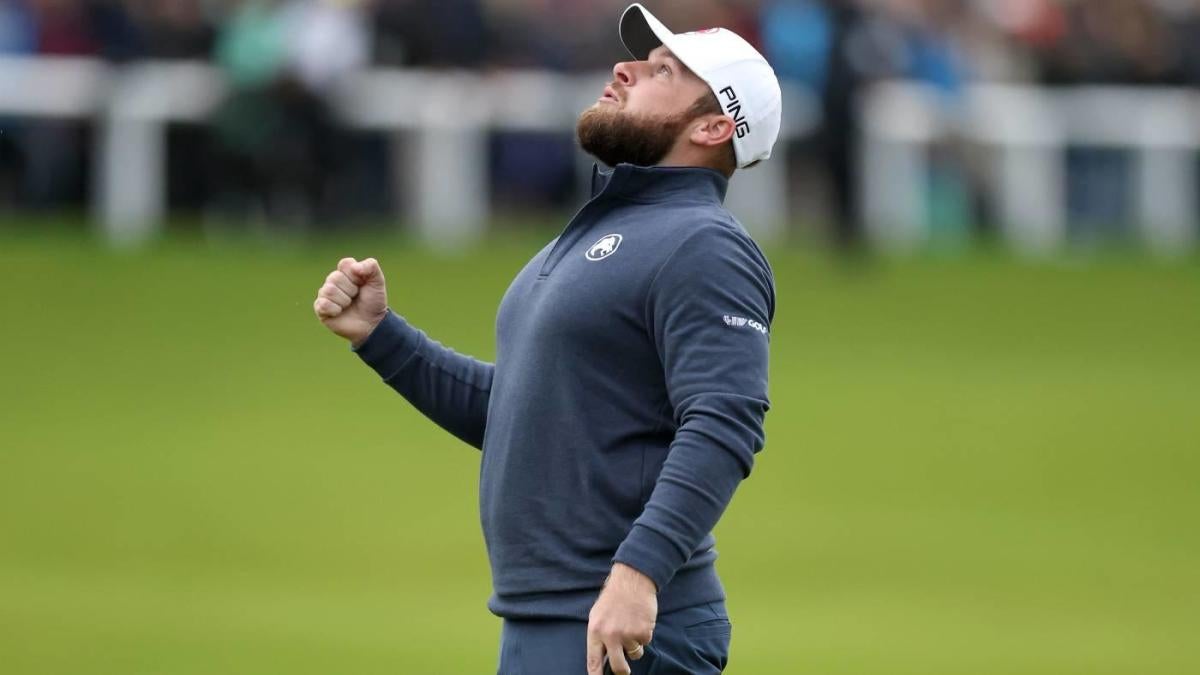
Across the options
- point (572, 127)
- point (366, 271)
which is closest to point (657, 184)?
point (366, 271)

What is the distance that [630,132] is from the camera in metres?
5.89

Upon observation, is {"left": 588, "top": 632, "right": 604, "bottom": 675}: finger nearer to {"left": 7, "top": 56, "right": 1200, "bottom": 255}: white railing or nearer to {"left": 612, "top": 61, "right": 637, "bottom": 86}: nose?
{"left": 612, "top": 61, "right": 637, "bottom": 86}: nose

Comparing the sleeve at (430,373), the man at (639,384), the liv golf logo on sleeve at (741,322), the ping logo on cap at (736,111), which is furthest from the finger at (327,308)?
the liv golf logo on sleeve at (741,322)

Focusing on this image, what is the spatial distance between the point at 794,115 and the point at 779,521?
36.8ft

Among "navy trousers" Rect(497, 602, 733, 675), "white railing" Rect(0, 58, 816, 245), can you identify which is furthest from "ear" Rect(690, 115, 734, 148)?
"white railing" Rect(0, 58, 816, 245)

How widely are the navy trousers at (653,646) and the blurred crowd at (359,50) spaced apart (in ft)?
59.4

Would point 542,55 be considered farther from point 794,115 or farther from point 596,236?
point 596,236

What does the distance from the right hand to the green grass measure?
4939mm

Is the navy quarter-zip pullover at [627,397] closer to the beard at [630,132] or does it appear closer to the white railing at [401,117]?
the beard at [630,132]

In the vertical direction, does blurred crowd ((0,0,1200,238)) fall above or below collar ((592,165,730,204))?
above

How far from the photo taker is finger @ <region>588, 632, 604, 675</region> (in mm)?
5273

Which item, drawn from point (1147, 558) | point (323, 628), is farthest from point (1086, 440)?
point (323, 628)

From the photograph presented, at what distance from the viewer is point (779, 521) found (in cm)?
1523

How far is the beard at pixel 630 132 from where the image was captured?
5895 millimetres
